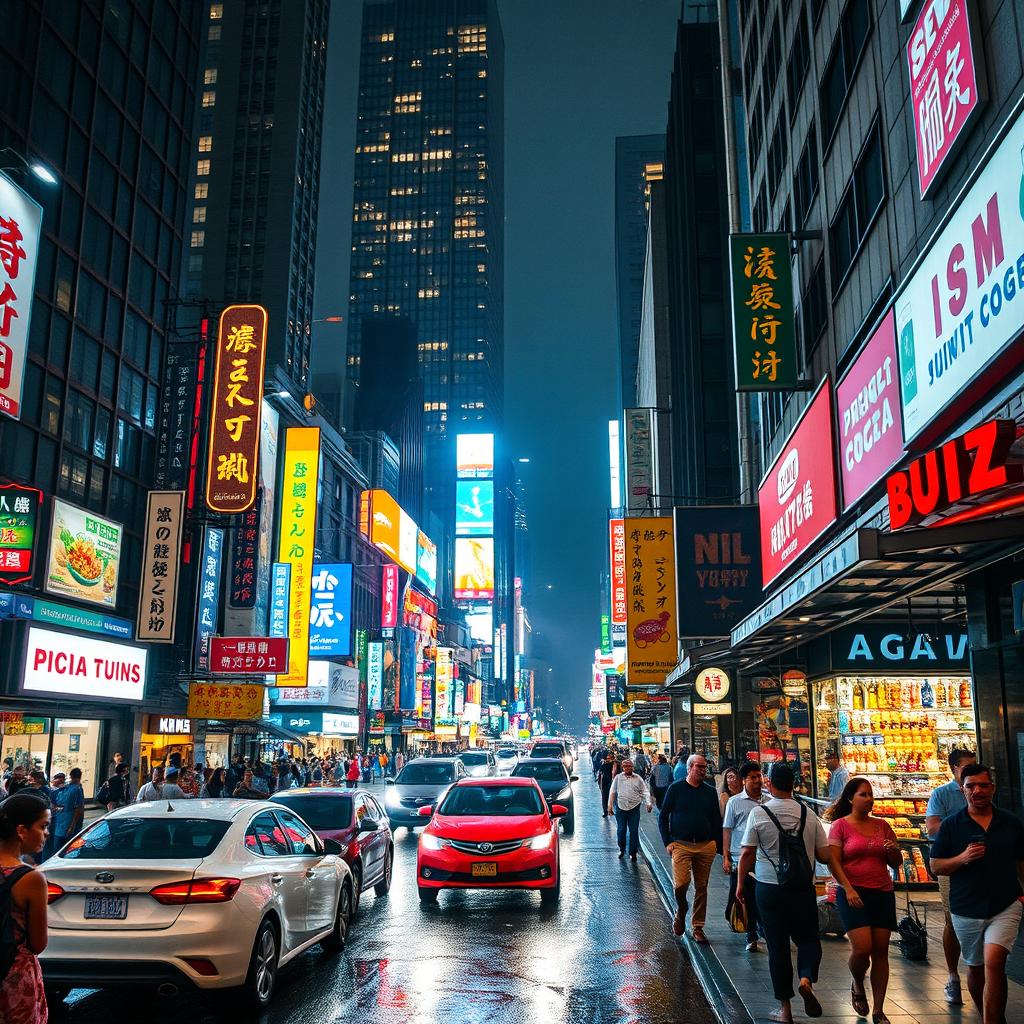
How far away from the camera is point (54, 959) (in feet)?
23.5

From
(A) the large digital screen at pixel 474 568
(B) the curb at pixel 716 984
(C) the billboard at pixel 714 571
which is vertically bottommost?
(B) the curb at pixel 716 984

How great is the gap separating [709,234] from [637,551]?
19350 millimetres

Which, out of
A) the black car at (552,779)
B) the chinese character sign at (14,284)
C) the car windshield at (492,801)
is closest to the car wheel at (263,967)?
the car windshield at (492,801)

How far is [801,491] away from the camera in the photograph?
17938mm

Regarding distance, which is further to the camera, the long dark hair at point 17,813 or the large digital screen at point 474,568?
the large digital screen at point 474,568

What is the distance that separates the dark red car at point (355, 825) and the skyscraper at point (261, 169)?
80.8 metres

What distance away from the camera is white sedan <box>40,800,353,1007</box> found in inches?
282

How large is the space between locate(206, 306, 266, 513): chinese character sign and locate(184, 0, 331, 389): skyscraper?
5730 centimetres

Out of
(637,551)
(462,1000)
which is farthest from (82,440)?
(462,1000)

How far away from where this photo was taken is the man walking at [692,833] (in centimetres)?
1105

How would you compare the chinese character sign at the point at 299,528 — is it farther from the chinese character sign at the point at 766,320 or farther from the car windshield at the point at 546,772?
the chinese character sign at the point at 766,320

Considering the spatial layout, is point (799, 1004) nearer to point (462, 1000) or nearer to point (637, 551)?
point (462, 1000)

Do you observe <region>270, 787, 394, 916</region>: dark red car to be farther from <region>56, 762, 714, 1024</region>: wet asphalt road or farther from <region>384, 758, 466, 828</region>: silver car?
<region>384, 758, 466, 828</region>: silver car

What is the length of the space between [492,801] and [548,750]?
106 feet
